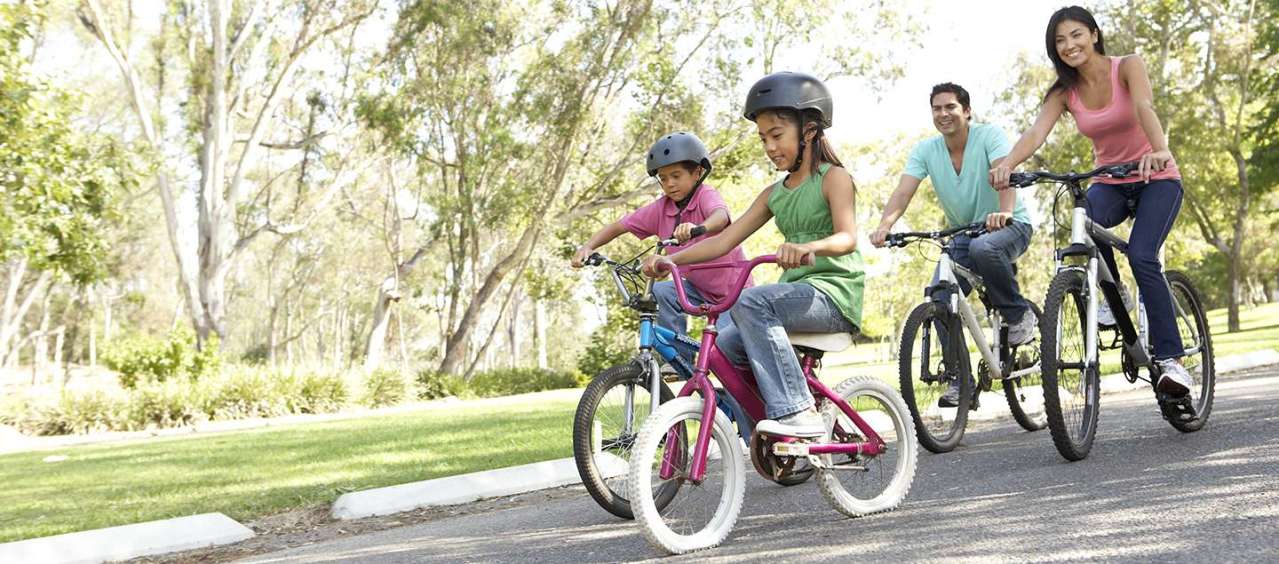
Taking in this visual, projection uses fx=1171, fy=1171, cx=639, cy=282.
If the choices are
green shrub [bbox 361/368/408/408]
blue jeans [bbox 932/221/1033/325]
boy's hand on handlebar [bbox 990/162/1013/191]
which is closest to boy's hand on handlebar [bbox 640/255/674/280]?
boy's hand on handlebar [bbox 990/162/1013/191]

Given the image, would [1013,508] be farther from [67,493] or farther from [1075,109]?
[67,493]

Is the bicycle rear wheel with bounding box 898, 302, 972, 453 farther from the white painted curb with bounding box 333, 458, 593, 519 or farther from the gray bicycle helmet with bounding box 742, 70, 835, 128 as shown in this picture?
the white painted curb with bounding box 333, 458, 593, 519

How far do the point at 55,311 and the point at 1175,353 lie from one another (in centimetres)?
5804

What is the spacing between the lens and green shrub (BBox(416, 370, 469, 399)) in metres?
24.3

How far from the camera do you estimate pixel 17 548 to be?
214 inches

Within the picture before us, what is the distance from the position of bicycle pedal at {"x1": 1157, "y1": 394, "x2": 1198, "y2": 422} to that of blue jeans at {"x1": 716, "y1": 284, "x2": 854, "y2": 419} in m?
2.57

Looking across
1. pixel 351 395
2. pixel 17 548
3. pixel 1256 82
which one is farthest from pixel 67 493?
pixel 1256 82

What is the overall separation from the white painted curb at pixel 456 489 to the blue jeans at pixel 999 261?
8.65ft

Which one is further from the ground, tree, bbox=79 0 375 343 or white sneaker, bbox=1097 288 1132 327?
tree, bbox=79 0 375 343

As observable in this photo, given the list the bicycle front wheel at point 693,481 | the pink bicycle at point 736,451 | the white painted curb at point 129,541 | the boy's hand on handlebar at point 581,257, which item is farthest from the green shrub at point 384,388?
the bicycle front wheel at point 693,481

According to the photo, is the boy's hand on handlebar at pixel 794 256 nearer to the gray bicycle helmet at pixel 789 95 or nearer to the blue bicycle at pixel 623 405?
the gray bicycle helmet at pixel 789 95

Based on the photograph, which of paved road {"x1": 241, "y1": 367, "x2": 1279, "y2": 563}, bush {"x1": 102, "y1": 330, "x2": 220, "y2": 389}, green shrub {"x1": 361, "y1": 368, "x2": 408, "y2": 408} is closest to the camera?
paved road {"x1": 241, "y1": 367, "x2": 1279, "y2": 563}

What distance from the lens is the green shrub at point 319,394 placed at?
20266 millimetres

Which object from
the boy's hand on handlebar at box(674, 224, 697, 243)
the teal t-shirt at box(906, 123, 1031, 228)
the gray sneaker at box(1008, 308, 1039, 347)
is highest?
the teal t-shirt at box(906, 123, 1031, 228)
